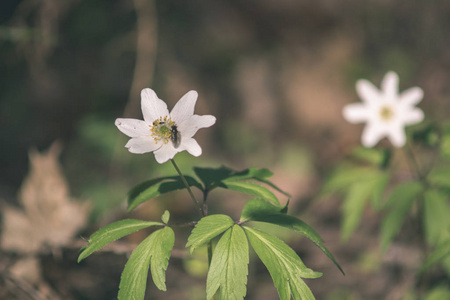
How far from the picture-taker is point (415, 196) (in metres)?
2.12

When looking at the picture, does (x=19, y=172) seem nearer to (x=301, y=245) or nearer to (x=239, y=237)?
(x=301, y=245)

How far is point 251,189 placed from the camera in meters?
1.46

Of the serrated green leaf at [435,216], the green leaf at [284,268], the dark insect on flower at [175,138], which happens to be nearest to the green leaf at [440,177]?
the serrated green leaf at [435,216]

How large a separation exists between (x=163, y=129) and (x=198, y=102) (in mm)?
3473

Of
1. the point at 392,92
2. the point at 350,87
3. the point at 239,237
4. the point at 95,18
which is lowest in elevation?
the point at 239,237

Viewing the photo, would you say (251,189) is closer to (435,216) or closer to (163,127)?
(163,127)

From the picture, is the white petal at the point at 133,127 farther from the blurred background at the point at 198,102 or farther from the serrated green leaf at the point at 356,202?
the serrated green leaf at the point at 356,202

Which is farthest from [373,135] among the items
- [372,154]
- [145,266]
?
[145,266]

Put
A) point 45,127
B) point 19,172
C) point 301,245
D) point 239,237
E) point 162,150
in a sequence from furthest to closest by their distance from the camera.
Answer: point 45,127 < point 19,172 < point 301,245 < point 162,150 < point 239,237

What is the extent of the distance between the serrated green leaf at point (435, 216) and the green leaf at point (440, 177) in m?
0.06

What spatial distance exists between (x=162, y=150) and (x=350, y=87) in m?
4.28

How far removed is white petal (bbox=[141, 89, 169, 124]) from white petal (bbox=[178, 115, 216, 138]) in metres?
0.11

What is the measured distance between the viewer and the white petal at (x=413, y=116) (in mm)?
2928

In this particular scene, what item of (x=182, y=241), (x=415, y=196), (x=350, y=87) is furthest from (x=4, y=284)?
(x=350, y=87)
